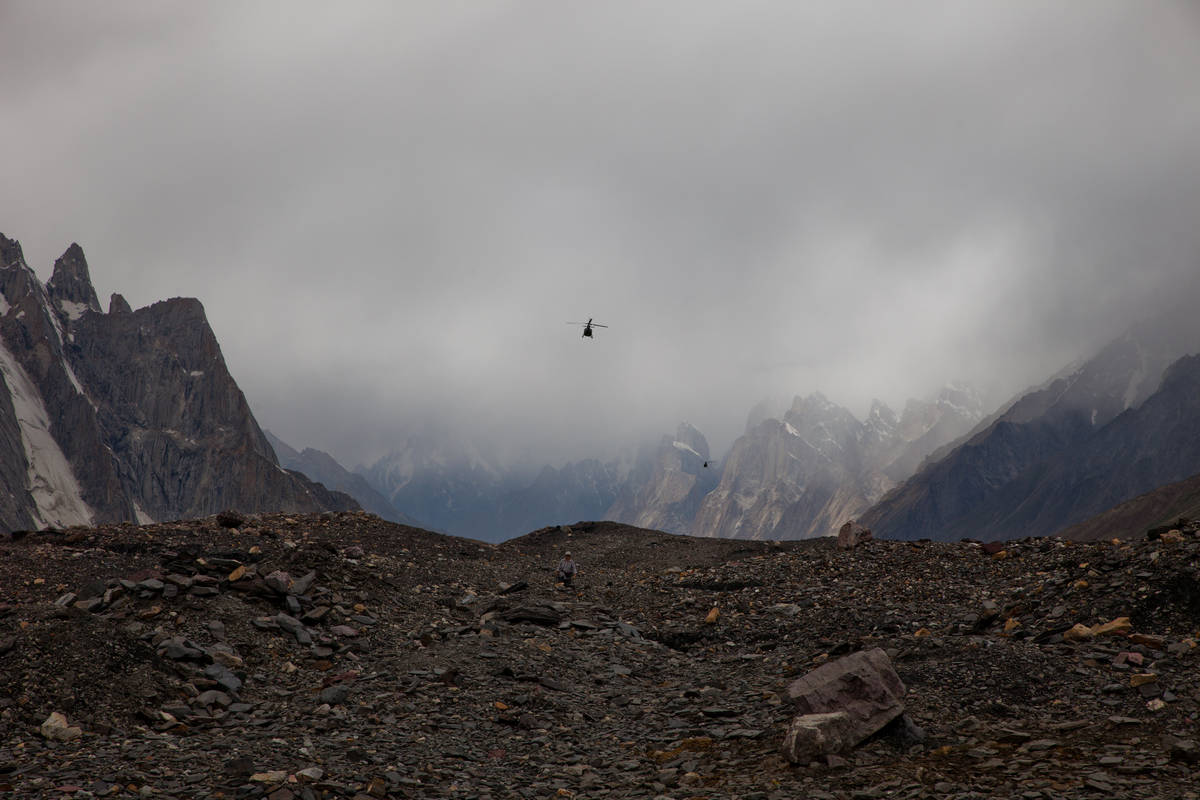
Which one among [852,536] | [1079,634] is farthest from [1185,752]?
[852,536]

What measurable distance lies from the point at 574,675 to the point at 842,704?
24.2ft

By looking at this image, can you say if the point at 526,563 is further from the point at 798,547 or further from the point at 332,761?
the point at 332,761

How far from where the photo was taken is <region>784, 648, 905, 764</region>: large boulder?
13.0 meters

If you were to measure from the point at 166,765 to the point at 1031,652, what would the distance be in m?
15.9

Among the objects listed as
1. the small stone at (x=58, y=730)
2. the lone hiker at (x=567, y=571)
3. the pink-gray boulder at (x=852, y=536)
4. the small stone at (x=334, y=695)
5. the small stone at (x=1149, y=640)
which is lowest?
the small stone at (x=58, y=730)

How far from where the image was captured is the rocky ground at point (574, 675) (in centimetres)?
1259

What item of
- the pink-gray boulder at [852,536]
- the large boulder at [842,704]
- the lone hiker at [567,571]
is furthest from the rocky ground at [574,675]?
the pink-gray boulder at [852,536]

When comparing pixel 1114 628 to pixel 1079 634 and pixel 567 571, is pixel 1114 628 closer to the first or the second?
pixel 1079 634

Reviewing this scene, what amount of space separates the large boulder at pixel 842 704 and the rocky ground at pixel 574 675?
0.25 m

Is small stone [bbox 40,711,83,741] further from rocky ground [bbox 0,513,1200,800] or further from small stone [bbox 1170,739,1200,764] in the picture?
small stone [bbox 1170,739,1200,764]

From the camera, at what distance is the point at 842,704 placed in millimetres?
13883

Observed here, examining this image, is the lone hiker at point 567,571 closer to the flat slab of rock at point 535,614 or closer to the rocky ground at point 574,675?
the rocky ground at point 574,675

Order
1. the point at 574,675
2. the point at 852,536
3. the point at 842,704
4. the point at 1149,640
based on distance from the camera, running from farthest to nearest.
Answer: the point at 852,536
the point at 574,675
the point at 1149,640
the point at 842,704

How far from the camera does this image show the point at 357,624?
22359 mm
